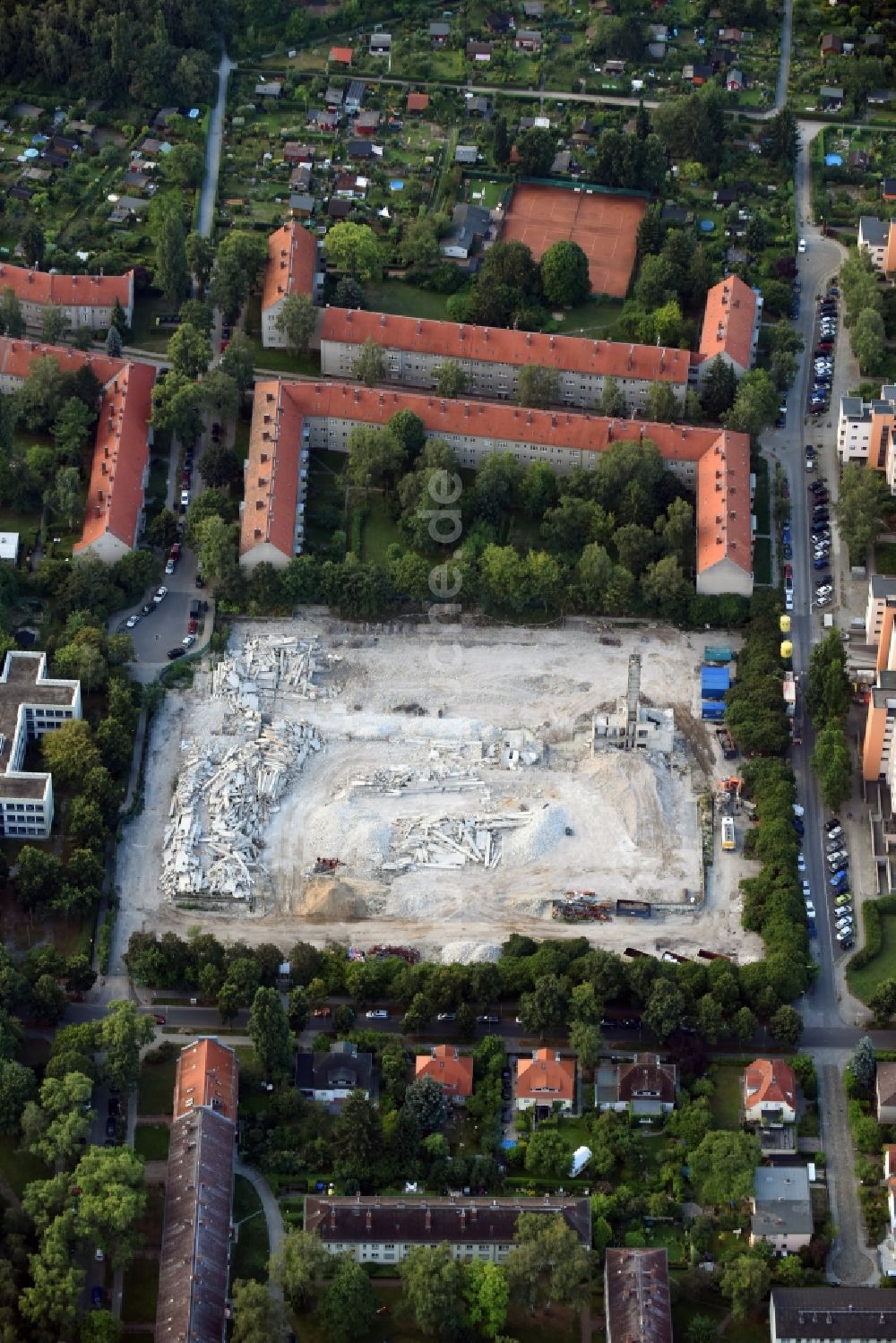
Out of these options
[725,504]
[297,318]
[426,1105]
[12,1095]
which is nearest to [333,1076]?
[426,1105]


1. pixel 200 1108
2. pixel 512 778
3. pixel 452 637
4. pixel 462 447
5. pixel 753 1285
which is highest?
pixel 462 447

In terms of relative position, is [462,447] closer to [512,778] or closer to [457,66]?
[512,778]

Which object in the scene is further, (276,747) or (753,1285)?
(276,747)

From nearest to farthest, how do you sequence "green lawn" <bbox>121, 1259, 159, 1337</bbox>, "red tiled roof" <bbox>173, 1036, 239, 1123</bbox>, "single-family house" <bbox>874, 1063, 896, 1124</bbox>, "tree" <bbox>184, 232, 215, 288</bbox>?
"green lawn" <bbox>121, 1259, 159, 1337</bbox> < "red tiled roof" <bbox>173, 1036, 239, 1123</bbox> < "single-family house" <bbox>874, 1063, 896, 1124</bbox> < "tree" <bbox>184, 232, 215, 288</bbox>

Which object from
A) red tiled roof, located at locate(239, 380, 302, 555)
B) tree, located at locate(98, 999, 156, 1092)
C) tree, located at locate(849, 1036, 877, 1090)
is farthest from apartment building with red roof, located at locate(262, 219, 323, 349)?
tree, located at locate(849, 1036, 877, 1090)

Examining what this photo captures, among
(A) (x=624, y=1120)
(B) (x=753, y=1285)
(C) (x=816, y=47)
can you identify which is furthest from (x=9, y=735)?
(C) (x=816, y=47)

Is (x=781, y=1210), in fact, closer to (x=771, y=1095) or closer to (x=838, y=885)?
(x=771, y=1095)

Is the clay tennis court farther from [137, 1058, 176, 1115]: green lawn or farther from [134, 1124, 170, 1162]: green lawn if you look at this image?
[134, 1124, 170, 1162]: green lawn
